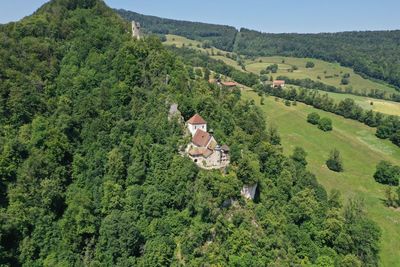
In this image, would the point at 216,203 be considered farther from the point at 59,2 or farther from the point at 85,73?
the point at 59,2

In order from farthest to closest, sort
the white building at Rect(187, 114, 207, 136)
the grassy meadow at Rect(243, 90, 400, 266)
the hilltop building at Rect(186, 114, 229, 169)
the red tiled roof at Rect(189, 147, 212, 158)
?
the grassy meadow at Rect(243, 90, 400, 266) → the white building at Rect(187, 114, 207, 136) → the hilltop building at Rect(186, 114, 229, 169) → the red tiled roof at Rect(189, 147, 212, 158)

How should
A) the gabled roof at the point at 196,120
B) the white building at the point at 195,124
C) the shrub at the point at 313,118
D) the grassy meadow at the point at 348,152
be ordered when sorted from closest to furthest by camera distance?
the white building at the point at 195,124 < the gabled roof at the point at 196,120 < the grassy meadow at the point at 348,152 < the shrub at the point at 313,118

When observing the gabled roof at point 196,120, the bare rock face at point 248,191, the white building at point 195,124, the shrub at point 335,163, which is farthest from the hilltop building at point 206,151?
the shrub at point 335,163

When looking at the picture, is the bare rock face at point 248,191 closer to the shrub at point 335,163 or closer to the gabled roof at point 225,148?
the gabled roof at point 225,148

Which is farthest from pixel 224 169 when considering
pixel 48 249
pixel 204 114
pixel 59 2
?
pixel 59 2

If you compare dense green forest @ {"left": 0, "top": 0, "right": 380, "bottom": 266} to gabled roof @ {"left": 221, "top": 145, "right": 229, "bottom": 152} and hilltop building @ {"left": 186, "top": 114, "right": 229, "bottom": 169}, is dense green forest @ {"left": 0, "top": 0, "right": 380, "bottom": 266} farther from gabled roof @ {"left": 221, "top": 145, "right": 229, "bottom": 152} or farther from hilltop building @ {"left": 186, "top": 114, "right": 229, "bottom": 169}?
gabled roof @ {"left": 221, "top": 145, "right": 229, "bottom": 152}

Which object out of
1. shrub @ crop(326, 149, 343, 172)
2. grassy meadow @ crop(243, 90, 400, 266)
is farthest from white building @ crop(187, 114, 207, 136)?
shrub @ crop(326, 149, 343, 172)

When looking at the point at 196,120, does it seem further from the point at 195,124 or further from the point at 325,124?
the point at 325,124
